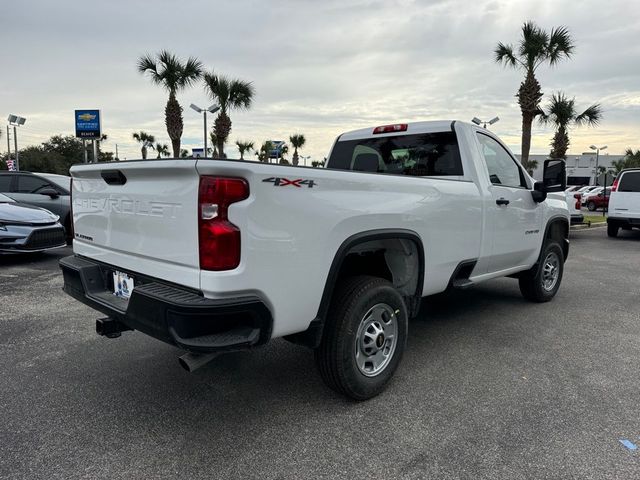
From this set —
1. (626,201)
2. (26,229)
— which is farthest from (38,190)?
(626,201)

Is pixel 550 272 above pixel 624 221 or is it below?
below

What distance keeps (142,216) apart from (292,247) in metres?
0.91

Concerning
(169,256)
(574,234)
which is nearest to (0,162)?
(574,234)

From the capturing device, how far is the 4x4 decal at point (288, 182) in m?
2.36

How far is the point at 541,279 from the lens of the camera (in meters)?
5.50

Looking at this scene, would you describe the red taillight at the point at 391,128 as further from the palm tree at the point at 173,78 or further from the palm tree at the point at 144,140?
the palm tree at the point at 144,140

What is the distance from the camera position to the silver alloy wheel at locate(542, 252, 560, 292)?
5594 millimetres

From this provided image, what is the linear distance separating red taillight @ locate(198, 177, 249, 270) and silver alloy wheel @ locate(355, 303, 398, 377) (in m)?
1.10

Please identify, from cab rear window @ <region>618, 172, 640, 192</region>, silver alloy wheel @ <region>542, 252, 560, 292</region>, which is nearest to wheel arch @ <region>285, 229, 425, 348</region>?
silver alloy wheel @ <region>542, 252, 560, 292</region>

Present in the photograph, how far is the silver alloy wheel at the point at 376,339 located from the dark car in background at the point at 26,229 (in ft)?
22.4

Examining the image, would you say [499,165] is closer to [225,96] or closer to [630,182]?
[630,182]

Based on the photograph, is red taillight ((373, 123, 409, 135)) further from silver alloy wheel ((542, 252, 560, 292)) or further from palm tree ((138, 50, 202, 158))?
palm tree ((138, 50, 202, 158))

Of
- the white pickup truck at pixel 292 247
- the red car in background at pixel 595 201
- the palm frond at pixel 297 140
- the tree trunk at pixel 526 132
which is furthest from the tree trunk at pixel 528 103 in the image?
the palm frond at pixel 297 140

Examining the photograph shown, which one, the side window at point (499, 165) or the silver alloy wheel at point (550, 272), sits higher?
the side window at point (499, 165)
